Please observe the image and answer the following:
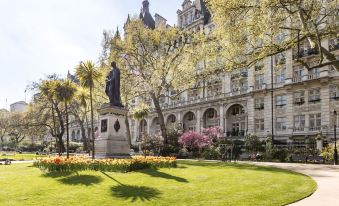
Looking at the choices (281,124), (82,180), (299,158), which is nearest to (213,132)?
(281,124)

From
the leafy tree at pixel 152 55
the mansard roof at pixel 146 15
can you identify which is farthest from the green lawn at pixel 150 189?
the mansard roof at pixel 146 15

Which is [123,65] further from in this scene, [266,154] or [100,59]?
[266,154]

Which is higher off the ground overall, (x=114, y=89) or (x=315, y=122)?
(x=114, y=89)

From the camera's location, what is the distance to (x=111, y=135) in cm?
2198

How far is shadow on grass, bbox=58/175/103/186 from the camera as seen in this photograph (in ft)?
46.3

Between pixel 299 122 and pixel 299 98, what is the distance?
3.13 meters

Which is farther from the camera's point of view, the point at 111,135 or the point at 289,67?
the point at 289,67

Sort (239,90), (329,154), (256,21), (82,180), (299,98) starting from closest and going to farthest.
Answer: (82,180) → (256,21) → (329,154) → (299,98) → (239,90)

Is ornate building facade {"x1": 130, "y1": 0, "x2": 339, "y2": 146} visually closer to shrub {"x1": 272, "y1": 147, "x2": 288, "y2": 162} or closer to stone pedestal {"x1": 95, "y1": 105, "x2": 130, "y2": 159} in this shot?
shrub {"x1": 272, "y1": 147, "x2": 288, "y2": 162}

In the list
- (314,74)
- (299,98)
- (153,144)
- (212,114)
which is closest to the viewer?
(314,74)

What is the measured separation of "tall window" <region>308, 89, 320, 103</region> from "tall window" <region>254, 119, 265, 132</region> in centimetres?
808

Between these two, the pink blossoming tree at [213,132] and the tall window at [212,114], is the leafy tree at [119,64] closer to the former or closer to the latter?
the pink blossoming tree at [213,132]

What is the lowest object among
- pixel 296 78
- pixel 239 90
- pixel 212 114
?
pixel 212 114

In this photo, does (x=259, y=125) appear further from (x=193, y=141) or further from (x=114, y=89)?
(x=114, y=89)
